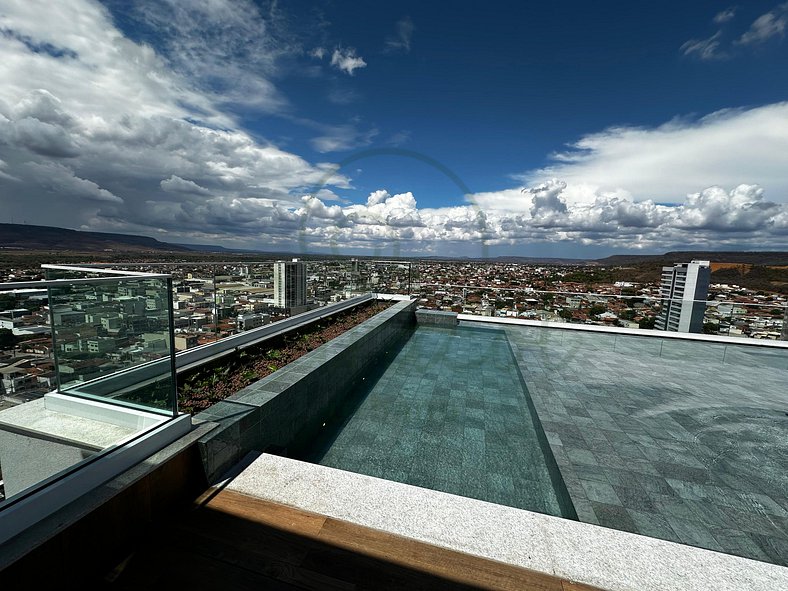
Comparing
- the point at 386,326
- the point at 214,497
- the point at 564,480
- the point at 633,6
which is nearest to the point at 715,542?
the point at 564,480

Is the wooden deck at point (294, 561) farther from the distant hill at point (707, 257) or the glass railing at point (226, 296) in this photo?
the distant hill at point (707, 257)

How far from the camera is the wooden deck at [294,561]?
123 centimetres

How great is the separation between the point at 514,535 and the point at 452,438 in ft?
4.64

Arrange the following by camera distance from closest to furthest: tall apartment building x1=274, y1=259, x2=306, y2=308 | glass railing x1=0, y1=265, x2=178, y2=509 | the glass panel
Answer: glass railing x1=0, y1=265, x2=178, y2=509, the glass panel, tall apartment building x1=274, y1=259, x2=306, y2=308

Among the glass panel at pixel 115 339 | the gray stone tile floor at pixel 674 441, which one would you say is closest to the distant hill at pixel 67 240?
the glass panel at pixel 115 339

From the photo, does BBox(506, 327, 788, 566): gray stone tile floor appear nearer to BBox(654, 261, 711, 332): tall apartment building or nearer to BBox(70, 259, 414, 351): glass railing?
BBox(654, 261, 711, 332): tall apartment building

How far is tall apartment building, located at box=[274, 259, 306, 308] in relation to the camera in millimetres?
4324

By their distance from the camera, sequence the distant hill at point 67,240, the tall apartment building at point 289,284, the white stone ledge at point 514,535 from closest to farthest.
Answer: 1. the white stone ledge at point 514,535
2. the tall apartment building at point 289,284
3. the distant hill at point 67,240

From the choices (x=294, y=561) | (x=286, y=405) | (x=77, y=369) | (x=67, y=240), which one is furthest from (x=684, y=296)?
(x=67, y=240)

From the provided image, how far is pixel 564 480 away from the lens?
2240mm

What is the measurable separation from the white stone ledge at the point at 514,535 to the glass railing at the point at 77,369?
72cm

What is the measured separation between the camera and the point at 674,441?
2779mm

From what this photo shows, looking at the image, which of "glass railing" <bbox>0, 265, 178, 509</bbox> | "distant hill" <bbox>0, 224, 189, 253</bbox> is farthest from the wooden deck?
"distant hill" <bbox>0, 224, 189, 253</bbox>

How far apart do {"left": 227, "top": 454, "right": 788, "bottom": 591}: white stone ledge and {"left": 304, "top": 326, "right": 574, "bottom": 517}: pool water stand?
602 millimetres
